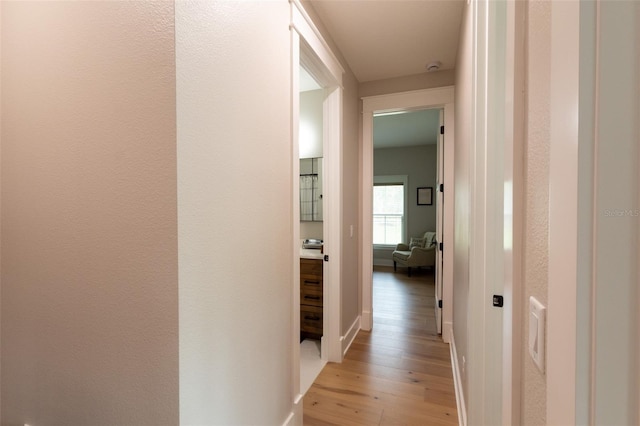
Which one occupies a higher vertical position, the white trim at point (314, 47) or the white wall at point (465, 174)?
the white trim at point (314, 47)

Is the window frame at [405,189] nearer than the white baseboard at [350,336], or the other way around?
the white baseboard at [350,336]

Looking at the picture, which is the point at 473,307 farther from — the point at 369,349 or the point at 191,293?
the point at 369,349

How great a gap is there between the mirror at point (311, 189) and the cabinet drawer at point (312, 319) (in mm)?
1070

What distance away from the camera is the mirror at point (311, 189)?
3396mm

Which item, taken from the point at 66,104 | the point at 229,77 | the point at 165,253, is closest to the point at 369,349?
the point at 165,253

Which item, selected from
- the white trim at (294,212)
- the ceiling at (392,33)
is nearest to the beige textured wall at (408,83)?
the ceiling at (392,33)

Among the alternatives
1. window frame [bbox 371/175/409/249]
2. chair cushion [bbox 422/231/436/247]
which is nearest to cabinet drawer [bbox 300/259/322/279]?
chair cushion [bbox 422/231/436/247]

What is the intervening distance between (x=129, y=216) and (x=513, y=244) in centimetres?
112

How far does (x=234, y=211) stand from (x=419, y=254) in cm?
526

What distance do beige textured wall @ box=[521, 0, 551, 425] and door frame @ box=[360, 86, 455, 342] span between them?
241 centimetres

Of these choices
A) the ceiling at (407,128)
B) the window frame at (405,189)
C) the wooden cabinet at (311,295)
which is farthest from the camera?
the window frame at (405,189)

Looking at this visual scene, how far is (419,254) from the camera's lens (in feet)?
19.1

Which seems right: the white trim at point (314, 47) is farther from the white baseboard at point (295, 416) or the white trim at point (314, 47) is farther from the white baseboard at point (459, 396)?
the white baseboard at point (459, 396)

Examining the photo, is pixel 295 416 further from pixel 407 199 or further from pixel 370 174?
pixel 407 199
